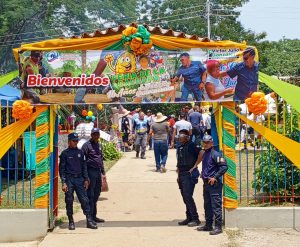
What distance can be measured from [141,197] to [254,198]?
3.25 m

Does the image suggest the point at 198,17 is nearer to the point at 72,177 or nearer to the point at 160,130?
the point at 160,130

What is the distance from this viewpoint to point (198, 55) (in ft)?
30.1

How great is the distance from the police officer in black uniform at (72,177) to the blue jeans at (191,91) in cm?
198

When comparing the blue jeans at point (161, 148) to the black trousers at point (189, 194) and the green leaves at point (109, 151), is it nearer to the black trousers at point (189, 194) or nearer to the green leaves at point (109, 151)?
the green leaves at point (109, 151)

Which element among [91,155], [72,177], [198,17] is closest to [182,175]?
[91,155]

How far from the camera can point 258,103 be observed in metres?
8.93

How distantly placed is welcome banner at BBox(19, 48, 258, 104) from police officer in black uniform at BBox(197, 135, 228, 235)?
0.88 meters

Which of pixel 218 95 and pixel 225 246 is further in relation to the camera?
pixel 218 95

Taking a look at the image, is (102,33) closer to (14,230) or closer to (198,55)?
(198,55)

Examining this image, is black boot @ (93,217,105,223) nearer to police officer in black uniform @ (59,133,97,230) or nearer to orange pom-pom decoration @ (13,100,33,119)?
police officer in black uniform @ (59,133,97,230)

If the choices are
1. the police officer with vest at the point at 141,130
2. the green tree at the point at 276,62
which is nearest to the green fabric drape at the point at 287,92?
the police officer with vest at the point at 141,130

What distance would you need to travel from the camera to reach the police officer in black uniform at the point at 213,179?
907 cm

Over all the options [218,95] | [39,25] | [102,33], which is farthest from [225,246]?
[39,25]

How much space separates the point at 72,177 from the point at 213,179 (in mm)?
2373
